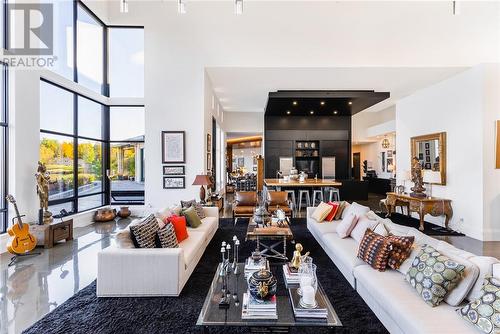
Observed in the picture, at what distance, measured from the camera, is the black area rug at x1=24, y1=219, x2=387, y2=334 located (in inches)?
85.9

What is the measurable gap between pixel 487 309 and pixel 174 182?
18.9 ft

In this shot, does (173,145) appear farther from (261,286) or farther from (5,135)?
(261,286)

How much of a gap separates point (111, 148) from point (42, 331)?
18.5 ft

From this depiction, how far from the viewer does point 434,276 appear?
195cm

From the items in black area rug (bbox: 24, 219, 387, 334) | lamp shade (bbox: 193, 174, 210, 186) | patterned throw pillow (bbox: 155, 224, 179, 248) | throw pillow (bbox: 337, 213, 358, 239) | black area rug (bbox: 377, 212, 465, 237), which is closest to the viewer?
black area rug (bbox: 24, 219, 387, 334)

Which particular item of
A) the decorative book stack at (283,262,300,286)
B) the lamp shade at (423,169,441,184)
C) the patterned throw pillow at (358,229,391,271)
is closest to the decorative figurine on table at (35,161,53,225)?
the decorative book stack at (283,262,300,286)

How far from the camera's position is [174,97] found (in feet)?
20.1

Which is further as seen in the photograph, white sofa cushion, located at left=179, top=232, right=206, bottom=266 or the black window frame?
the black window frame

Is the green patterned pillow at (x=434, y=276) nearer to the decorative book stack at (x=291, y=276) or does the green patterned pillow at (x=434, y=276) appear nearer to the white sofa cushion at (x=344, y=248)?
the white sofa cushion at (x=344, y=248)

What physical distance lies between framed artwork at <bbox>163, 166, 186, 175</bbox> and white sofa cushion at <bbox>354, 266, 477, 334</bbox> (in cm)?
473

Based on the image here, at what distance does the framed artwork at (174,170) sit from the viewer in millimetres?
6164

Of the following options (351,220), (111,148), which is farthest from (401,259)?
(111,148)

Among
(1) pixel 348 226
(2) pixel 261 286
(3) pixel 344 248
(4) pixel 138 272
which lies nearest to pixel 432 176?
(1) pixel 348 226

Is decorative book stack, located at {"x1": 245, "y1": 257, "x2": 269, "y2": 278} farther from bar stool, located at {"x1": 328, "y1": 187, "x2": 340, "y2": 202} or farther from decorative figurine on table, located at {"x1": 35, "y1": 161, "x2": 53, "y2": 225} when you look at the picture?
bar stool, located at {"x1": 328, "y1": 187, "x2": 340, "y2": 202}
